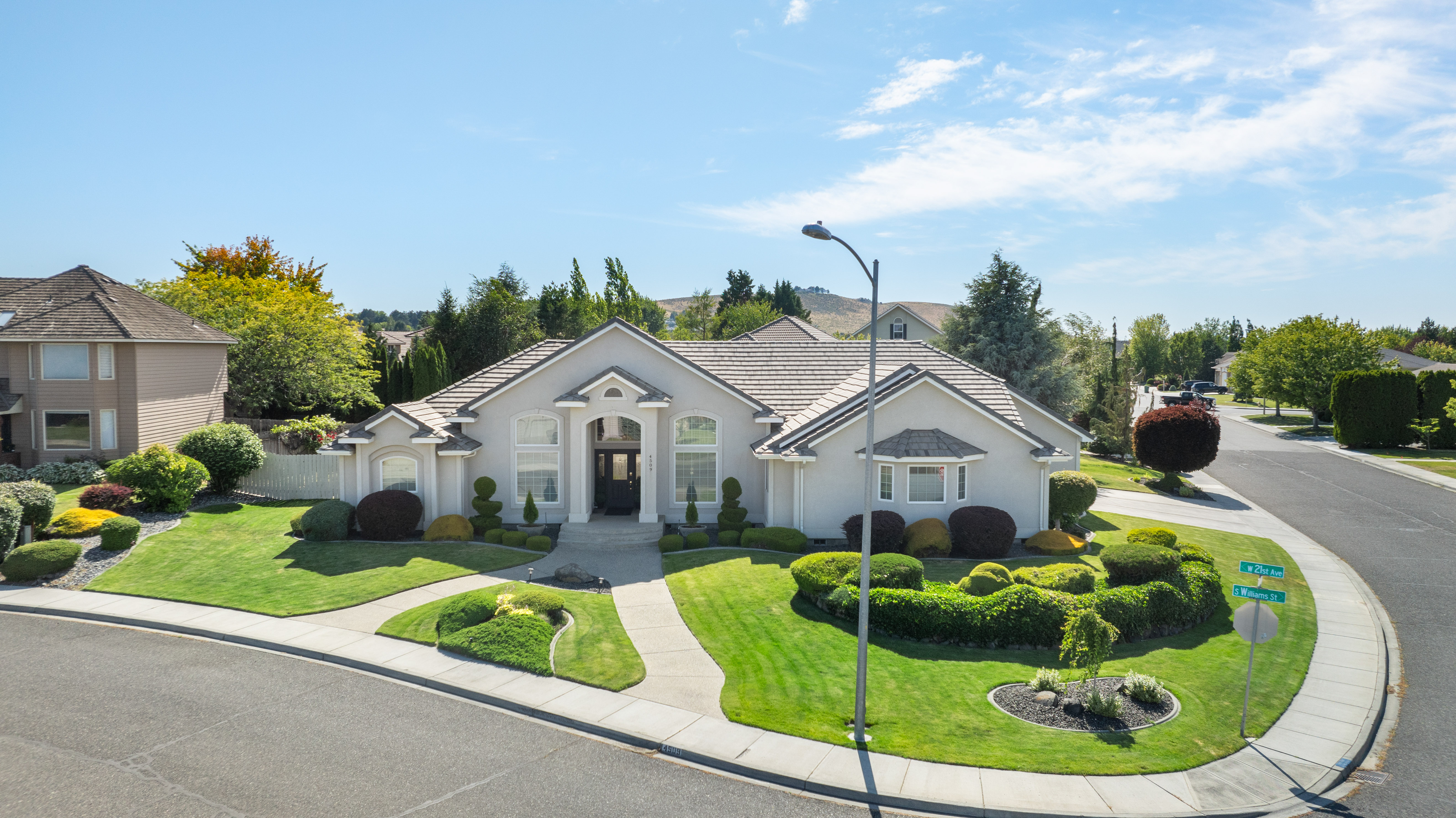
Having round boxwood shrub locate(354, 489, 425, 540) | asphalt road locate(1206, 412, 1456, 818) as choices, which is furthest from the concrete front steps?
asphalt road locate(1206, 412, 1456, 818)

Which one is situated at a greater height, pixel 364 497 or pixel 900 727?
pixel 364 497

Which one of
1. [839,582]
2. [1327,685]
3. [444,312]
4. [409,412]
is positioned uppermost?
[444,312]

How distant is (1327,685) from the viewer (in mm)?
15719

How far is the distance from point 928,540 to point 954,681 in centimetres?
876

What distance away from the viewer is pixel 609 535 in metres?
25.5

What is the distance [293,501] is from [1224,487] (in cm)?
4056

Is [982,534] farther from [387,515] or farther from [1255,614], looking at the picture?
[387,515]

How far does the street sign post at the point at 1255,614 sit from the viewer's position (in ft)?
42.9

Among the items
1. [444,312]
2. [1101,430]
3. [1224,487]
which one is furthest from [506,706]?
[444,312]

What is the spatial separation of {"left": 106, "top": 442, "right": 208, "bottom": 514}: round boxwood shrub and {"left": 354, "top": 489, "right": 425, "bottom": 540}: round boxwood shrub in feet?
19.6

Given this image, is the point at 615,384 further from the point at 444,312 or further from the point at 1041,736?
the point at 444,312

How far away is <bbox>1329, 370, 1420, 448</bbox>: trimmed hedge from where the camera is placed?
4866cm

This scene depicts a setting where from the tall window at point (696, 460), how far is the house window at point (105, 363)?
22.9 meters

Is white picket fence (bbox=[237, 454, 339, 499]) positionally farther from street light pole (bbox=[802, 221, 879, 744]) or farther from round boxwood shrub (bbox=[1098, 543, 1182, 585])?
round boxwood shrub (bbox=[1098, 543, 1182, 585])
